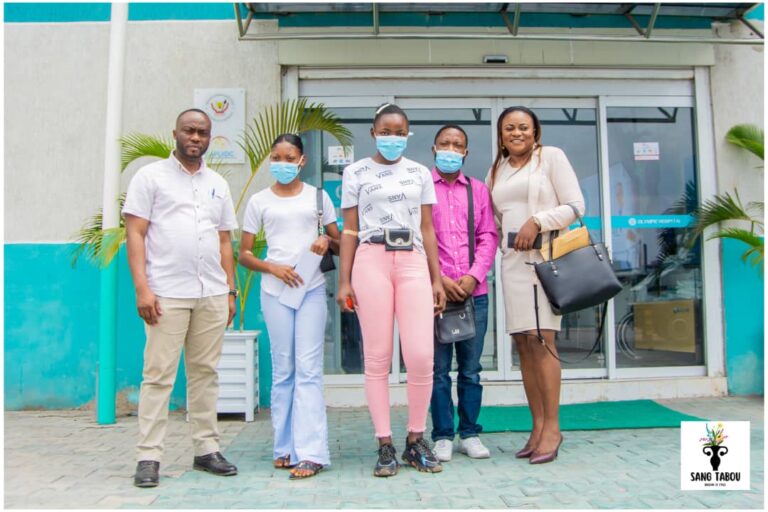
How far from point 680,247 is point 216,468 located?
4557 mm

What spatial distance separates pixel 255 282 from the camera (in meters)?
5.75

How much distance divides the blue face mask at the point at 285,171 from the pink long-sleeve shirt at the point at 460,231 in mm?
817

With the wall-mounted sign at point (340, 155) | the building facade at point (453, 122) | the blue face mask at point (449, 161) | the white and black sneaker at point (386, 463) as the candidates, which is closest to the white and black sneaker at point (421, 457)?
the white and black sneaker at point (386, 463)

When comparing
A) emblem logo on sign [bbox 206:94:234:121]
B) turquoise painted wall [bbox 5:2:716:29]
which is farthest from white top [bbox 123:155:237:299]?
turquoise painted wall [bbox 5:2:716:29]

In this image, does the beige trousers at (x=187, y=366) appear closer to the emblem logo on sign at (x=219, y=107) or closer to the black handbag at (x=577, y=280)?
the black handbag at (x=577, y=280)

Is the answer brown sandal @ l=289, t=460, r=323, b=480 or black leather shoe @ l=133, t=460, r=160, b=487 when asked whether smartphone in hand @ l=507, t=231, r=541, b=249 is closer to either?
brown sandal @ l=289, t=460, r=323, b=480

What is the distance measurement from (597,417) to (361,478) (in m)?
2.38

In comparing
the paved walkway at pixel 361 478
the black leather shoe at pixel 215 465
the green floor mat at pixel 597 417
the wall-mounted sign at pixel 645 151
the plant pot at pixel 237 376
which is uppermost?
the wall-mounted sign at pixel 645 151

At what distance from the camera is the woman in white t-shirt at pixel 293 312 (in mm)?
3562

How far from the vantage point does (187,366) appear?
364 centimetres

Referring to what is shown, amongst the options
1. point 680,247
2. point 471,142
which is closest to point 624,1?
point 471,142

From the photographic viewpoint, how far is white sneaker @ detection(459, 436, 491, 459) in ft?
12.6

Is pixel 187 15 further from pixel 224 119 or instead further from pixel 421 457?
pixel 421 457

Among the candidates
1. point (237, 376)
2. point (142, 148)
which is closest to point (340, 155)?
point (142, 148)
